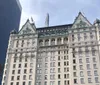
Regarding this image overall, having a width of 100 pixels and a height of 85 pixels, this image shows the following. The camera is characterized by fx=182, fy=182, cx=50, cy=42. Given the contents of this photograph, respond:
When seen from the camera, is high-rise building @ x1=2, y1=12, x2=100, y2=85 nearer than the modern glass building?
Yes

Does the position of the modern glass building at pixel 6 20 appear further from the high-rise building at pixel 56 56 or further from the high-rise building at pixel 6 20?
the high-rise building at pixel 56 56

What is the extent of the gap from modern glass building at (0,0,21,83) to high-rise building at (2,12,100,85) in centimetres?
6064

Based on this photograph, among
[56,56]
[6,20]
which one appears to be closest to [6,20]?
[6,20]

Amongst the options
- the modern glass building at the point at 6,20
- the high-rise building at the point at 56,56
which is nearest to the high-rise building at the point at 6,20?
the modern glass building at the point at 6,20

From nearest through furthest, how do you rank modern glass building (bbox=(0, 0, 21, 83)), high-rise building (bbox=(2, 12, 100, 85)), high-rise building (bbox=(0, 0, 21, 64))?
high-rise building (bbox=(2, 12, 100, 85)) < modern glass building (bbox=(0, 0, 21, 83)) < high-rise building (bbox=(0, 0, 21, 64))

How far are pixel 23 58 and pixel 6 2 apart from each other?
92.1m

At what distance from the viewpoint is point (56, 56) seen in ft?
308

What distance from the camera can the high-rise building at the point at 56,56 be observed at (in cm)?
8556

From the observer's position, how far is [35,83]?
88.1 meters

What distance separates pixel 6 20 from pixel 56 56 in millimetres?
93856

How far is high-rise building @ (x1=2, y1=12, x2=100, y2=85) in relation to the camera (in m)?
85.6

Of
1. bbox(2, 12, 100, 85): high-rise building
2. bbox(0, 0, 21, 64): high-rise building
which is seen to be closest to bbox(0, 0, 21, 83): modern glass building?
bbox(0, 0, 21, 64): high-rise building

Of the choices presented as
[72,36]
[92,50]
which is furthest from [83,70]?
[72,36]

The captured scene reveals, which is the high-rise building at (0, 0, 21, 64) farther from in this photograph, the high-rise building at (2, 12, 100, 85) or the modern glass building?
the high-rise building at (2, 12, 100, 85)
